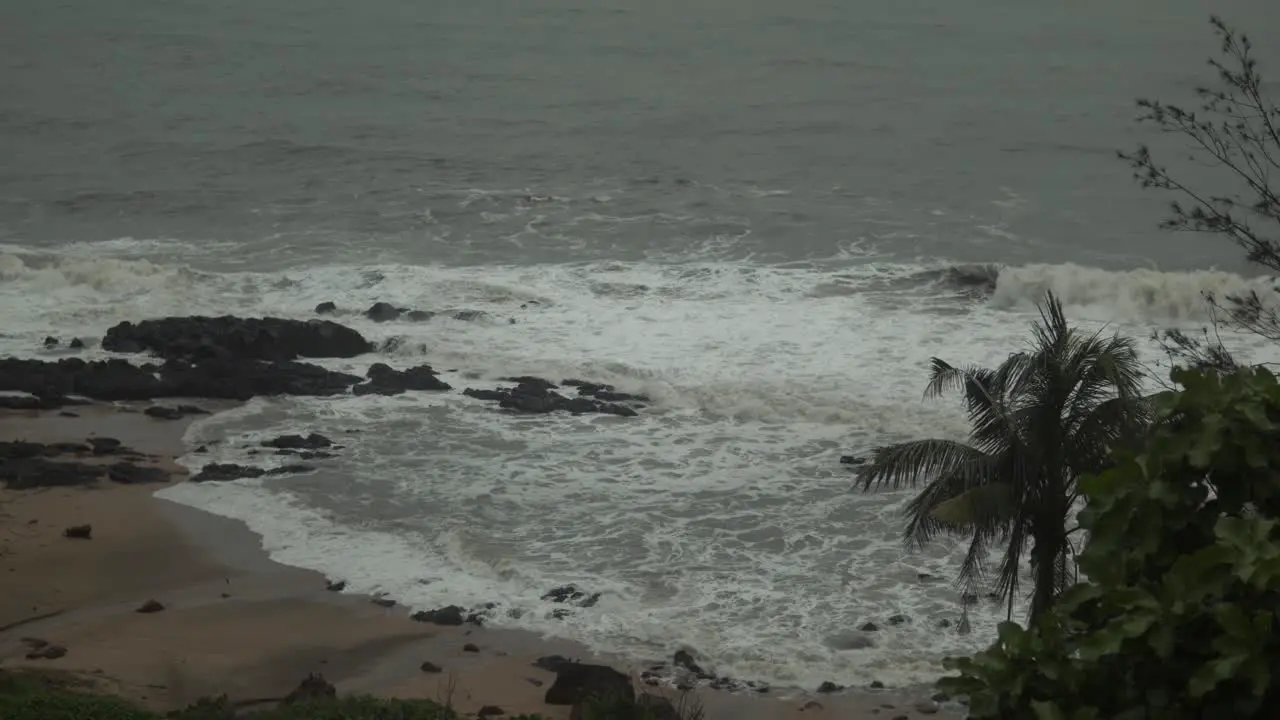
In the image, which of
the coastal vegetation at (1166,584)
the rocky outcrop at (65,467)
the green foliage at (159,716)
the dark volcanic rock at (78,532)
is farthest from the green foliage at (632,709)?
the rocky outcrop at (65,467)

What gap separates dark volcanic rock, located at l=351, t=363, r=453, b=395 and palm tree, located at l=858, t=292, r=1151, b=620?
1289cm

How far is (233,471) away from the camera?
19.9m

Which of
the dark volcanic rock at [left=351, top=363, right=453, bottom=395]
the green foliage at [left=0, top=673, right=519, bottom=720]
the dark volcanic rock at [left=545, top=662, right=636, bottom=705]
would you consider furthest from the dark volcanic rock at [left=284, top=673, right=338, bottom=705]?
the dark volcanic rock at [left=351, top=363, right=453, bottom=395]

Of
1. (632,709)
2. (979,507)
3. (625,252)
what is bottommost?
(632,709)

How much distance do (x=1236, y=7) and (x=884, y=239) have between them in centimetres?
5467

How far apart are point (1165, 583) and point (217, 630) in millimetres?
11309

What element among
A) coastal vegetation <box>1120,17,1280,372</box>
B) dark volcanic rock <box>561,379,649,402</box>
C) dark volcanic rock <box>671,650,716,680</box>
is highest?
coastal vegetation <box>1120,17,1280,372</box>

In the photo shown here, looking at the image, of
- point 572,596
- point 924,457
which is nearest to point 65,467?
point 572,596

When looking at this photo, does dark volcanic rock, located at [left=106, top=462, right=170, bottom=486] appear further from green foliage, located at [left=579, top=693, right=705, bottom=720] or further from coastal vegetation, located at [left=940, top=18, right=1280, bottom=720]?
coastal vegetation, located at [left=940, top=18, right=1280, bottom=720]

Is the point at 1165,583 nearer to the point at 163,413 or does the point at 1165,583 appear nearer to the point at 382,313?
the point at 163,413

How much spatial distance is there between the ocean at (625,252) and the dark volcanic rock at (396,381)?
428 mm

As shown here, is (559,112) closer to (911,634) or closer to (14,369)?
(14,369)

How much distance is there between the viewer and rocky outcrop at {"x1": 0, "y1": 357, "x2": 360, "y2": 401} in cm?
2333

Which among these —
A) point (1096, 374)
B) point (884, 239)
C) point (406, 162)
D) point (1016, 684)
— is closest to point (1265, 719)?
point (1016, 684)
